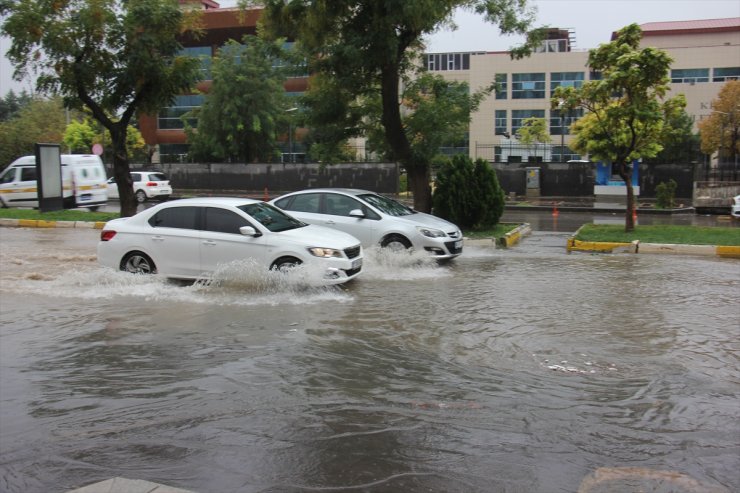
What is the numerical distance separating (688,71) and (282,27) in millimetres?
54212

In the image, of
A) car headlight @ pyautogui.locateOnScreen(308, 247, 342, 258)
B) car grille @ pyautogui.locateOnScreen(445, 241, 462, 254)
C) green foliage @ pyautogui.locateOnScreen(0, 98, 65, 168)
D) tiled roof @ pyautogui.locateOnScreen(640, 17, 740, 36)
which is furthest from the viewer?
tiled roof @ pyautogui.locateOnScreen(640, 17, 740, 36)

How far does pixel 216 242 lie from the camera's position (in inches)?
396

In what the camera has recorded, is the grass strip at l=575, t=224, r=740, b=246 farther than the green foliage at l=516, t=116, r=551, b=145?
No

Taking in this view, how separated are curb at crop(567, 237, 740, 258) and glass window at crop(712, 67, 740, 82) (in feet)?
173

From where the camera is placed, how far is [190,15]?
61.1 ft

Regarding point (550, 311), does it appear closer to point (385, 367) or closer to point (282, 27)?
point (385, 367)

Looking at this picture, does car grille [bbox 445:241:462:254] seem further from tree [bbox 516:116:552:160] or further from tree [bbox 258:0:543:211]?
tree [bbox 516:116:552:160]

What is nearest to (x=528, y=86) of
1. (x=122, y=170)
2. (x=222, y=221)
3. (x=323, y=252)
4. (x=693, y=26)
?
(x=693, y=26)

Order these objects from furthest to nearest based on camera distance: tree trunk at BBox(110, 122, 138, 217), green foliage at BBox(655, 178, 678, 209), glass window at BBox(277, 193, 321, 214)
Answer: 1. green foliage at BBox(655, 178, 678, 209)
2. tree trunk at BBox(110, 122, 138, 217)
3. glass window at BBox(277, 193, 321, 214)

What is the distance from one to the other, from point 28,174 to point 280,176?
1512cm

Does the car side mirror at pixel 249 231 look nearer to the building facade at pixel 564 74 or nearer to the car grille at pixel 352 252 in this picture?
the car grille at pixel 352 252

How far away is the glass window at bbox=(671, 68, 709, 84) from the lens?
195 ft

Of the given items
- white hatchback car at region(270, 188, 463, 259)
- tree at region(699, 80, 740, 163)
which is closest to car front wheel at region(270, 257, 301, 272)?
white hatchback car at region(270, 188, 463, 259)

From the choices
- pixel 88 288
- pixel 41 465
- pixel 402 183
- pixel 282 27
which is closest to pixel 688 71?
pixel 402 183
